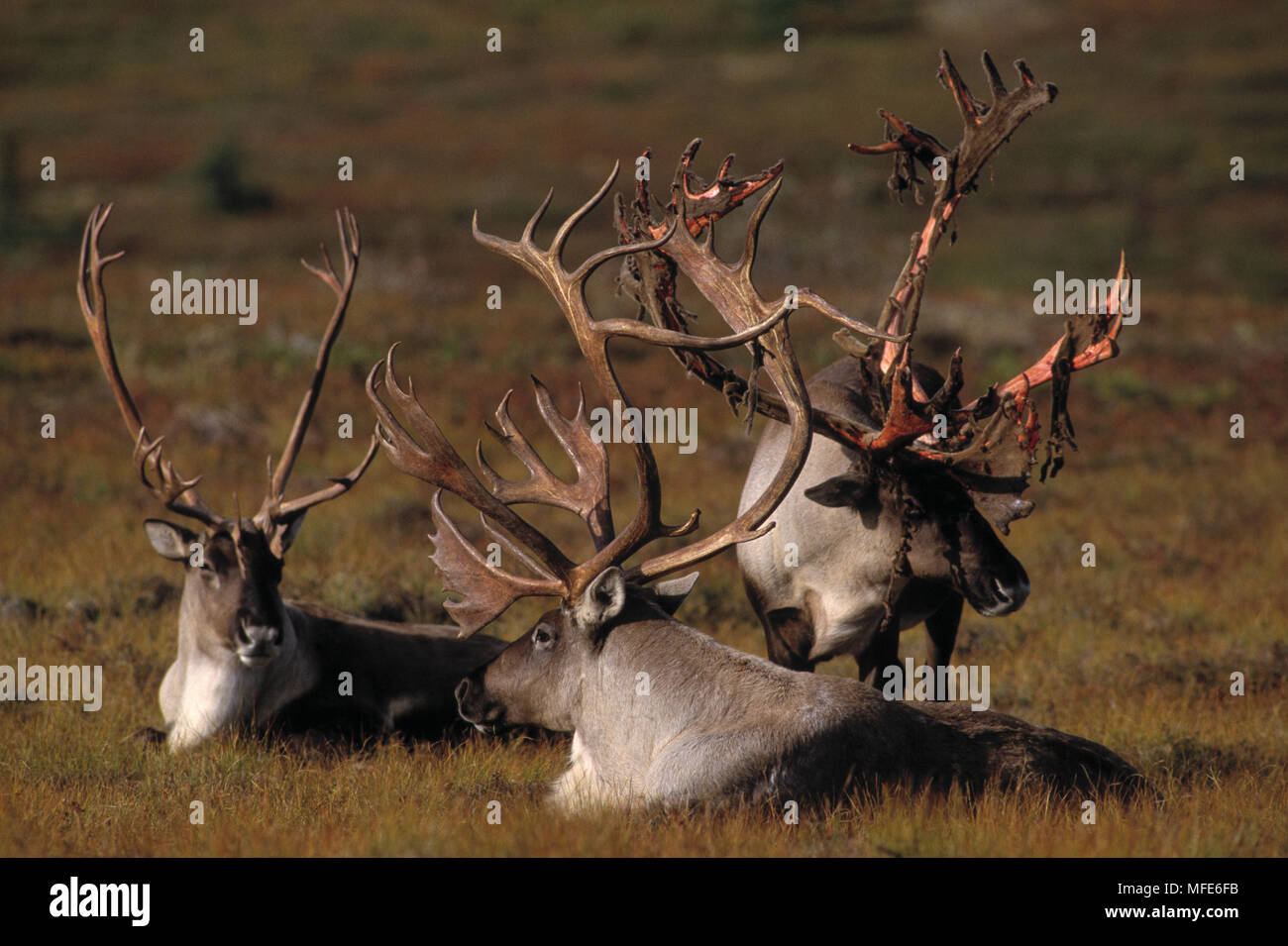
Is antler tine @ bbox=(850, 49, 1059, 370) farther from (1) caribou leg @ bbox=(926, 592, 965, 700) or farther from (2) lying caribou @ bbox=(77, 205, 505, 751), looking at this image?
(2) lying caribou @ bbox=(77, 205, 505, 751)

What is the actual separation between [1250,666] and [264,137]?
171ft

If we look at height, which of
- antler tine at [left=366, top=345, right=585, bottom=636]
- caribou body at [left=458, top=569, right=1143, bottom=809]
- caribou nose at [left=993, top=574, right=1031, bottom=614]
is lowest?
caribou body at [left=458, top=569, right=1143, bottom=809]

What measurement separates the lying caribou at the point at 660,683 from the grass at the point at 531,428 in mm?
255

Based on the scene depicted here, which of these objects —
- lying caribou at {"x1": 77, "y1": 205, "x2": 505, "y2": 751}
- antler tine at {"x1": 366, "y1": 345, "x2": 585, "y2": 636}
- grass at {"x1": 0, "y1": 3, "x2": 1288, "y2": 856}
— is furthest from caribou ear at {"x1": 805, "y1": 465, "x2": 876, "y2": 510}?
lying caribou at {"x1": 77, "y1": 205, "x2": 505, "y2": 751}

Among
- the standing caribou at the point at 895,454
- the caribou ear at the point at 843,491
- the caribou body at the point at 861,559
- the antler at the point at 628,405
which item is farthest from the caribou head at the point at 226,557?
the caribou ear at the point at 843,491

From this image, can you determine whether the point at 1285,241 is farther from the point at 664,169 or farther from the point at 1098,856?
the point at 1098,856

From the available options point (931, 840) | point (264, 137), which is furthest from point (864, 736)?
point (264, 137)

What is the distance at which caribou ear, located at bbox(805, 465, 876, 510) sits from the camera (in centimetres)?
687

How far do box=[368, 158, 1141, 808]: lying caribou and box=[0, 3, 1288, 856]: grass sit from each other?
255 mm

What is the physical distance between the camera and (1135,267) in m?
43.9

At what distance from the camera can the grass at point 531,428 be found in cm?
571

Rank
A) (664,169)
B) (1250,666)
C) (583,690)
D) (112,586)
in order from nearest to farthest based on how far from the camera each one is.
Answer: (583,690) → (1250,666) → (112,586) → (664,169)

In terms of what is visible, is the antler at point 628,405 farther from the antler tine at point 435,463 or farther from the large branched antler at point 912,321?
the antler tine at point 435,463

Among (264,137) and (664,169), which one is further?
(264,137)
